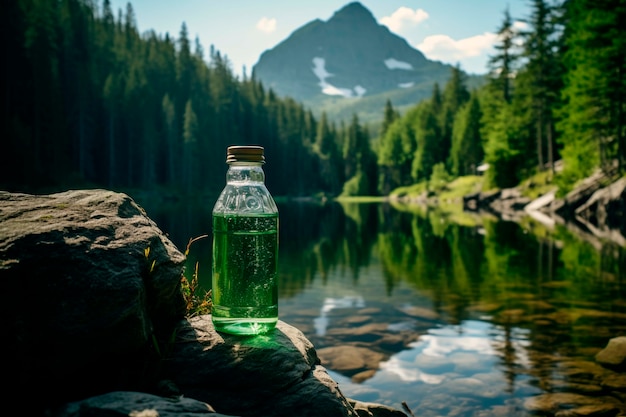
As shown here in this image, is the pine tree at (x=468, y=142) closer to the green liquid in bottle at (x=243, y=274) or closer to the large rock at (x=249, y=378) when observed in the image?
the green liquid in bottle at (x=243, y=274)

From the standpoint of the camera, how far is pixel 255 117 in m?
127

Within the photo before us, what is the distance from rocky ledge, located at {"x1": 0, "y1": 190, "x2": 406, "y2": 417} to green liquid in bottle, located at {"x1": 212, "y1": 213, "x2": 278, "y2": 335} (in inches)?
5.1

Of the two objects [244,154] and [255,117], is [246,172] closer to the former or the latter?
[244,154]

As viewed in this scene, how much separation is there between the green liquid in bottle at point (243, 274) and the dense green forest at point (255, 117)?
40971 mm

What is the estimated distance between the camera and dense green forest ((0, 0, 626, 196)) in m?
42.2

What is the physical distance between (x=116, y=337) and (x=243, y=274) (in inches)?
39.7

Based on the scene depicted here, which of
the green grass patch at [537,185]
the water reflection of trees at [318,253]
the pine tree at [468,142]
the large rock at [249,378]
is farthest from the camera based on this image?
the pine tree at [468,142]

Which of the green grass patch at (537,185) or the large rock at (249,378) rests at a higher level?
the green grass patch at (537,185)

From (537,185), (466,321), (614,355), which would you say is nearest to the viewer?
(614,355)

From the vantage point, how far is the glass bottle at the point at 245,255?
360 centimetres

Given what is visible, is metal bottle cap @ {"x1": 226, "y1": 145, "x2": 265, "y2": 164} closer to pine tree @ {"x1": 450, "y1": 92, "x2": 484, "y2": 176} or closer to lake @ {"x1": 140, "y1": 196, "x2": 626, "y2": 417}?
lake @ {"x1": 140, "y1": 196, "x2": 626, "y2": 417}

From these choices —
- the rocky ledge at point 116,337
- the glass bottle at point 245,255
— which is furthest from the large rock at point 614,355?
the glass bottle at point 245,255

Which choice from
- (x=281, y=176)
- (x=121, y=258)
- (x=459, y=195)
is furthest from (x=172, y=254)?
(x=281, y=176)

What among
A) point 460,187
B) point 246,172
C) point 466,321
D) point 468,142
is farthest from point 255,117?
point 246,172
